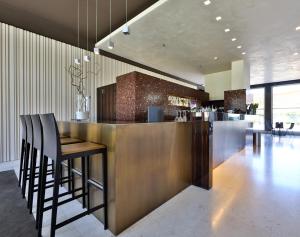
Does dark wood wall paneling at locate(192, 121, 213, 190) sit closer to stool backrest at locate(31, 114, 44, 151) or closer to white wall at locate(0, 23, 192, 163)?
stool backrest at locate(31, 114, 44, 151)

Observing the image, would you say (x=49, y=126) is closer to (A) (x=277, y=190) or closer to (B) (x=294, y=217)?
(B) (x=294, y=217)

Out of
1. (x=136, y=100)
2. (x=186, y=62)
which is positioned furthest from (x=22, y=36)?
(x=186, y=62)

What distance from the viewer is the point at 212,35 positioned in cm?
500

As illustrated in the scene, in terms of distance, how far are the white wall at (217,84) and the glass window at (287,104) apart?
18.8 feet

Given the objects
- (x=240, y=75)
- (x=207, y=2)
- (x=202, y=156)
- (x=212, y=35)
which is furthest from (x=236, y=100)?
(x=202, y=156)

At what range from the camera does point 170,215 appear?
209 centimetres

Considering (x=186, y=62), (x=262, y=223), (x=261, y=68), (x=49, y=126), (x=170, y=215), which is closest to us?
(x=49, y=126)

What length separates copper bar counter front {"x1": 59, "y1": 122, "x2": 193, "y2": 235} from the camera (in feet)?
5.94

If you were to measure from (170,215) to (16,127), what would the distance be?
4443 millimetres

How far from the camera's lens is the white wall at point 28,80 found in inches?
164

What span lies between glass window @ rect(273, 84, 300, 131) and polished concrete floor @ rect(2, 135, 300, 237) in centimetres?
1086

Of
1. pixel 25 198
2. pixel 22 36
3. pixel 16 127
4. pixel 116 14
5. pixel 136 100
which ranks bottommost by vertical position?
pixel 25 198

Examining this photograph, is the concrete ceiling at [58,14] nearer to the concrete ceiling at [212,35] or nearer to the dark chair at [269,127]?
Answer: the concrete ceiling at [212,35]

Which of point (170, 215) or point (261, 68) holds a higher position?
point (261, 68)
